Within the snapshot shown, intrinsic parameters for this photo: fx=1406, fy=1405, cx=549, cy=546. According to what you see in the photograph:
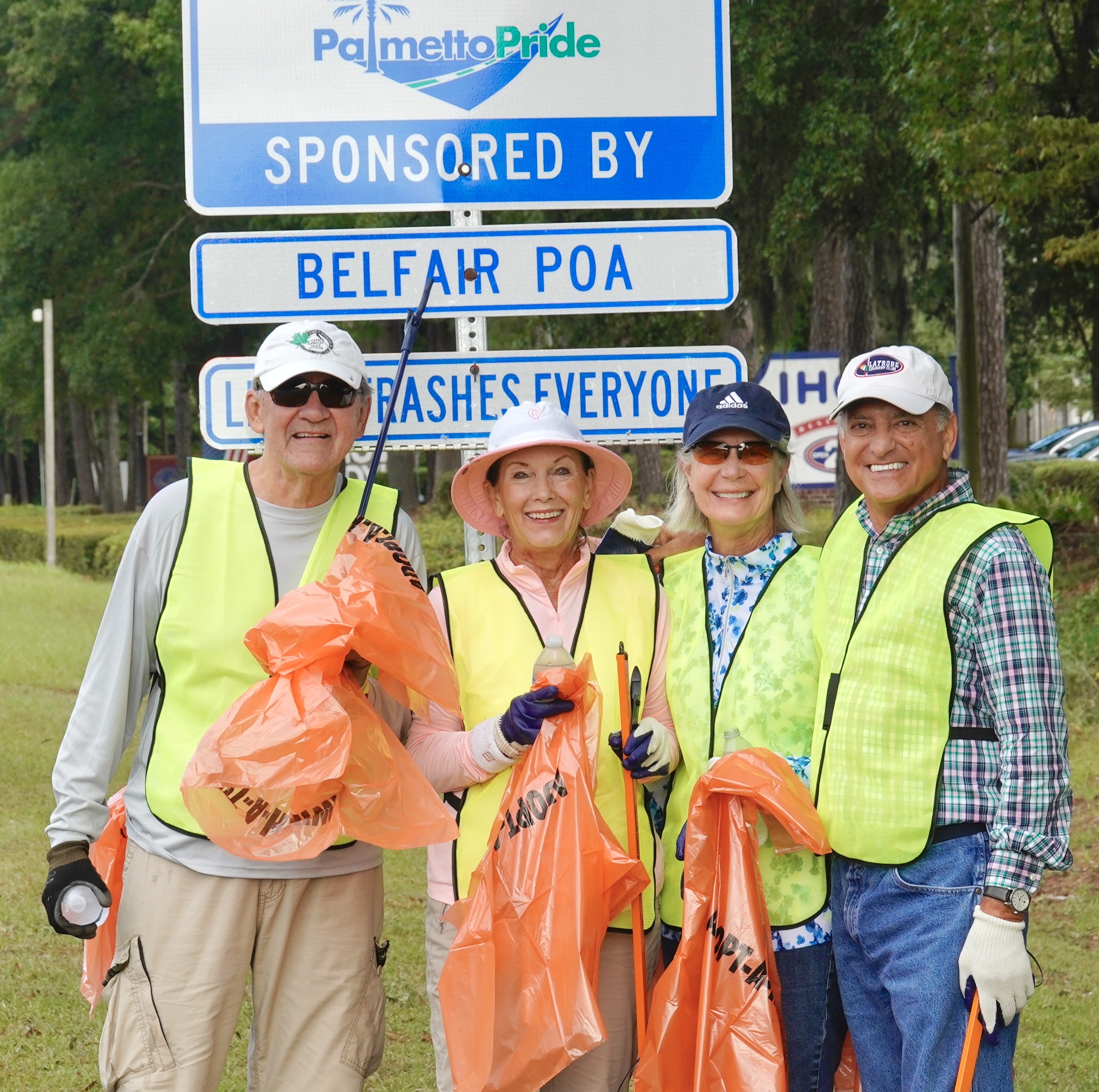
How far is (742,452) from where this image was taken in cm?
316

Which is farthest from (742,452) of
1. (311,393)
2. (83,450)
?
(83,450)

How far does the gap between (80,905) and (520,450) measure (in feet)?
4.50

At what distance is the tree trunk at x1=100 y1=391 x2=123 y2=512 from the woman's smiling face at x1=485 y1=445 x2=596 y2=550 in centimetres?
3199

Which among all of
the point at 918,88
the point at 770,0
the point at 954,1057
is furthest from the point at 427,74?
the point at 770,0

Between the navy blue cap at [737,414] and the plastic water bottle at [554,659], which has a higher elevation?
the navy blue cap at [737,414]

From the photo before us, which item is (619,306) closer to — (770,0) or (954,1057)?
(954,1057)

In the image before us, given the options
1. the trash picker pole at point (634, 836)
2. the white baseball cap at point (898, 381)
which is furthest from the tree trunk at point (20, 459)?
the white baseball cap at point (898, 381)

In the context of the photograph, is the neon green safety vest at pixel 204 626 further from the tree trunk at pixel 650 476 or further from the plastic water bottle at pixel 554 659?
the tree trunk at pixel 650 476

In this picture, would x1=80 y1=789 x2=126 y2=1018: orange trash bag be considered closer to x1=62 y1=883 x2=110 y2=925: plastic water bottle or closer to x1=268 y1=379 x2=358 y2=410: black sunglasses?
x1=62 y1=883 x2=110 y2=925: plastic water bottle

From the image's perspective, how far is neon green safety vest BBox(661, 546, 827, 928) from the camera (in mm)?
2971

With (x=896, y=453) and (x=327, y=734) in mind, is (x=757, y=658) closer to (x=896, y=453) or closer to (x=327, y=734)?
(x=896, y=453)

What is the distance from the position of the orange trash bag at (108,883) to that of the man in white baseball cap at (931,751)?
5.27 feet

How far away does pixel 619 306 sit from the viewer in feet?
13.6

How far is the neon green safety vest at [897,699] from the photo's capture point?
9.01 feet
